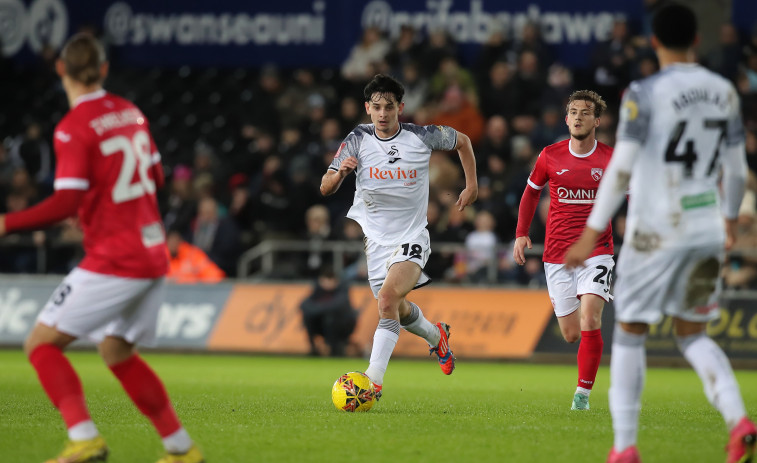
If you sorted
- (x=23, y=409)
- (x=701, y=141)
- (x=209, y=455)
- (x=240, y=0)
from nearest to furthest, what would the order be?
(x=701, y=141) → (x=209, y=455) → (x=23, y=409) → (x=240, y=0)

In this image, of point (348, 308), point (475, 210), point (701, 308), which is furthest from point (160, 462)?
point (475, 210)

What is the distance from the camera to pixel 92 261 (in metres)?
6.10

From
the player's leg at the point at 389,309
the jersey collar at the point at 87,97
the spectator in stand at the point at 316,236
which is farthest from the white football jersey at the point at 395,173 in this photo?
the spectator in stand at the point at 316,236

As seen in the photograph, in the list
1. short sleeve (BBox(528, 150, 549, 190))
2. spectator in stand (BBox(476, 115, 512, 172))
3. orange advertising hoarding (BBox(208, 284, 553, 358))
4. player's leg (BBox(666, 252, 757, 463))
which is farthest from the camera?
spectator in stand (BBox(476, 115, 512, 172))

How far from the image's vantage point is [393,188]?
995 cm

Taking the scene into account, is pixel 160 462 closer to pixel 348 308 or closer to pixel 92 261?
pixel 92 261

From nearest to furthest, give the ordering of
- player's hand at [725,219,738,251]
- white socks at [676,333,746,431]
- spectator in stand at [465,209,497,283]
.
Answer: white socks at [676,333,746,431] → player's hand at [725,219,738,251] → spectator in stand at [465,209,497,283]

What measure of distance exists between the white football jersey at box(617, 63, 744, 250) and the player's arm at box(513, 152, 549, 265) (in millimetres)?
3992

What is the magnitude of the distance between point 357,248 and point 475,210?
207 centimetres

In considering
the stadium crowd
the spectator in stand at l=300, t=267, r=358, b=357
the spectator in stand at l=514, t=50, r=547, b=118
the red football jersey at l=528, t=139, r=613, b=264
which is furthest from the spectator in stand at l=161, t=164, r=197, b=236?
the red football jersey at l=528, t=139, r=613, b=264

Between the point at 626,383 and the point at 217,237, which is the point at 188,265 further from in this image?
the point at 626,383

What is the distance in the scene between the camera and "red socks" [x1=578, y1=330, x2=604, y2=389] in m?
9.67

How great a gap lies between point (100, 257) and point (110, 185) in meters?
0.38

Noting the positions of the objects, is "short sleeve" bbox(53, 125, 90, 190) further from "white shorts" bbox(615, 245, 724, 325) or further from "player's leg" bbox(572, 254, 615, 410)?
"player's leg" bbox(572, 254, 615, 410)
